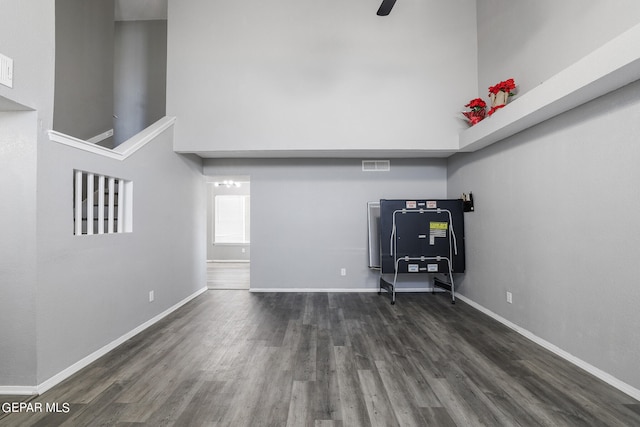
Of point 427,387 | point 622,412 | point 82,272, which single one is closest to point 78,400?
point 82,272

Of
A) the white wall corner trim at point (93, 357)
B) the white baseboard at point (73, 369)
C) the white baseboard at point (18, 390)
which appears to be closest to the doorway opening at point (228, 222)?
the white wall corner trim at point (93, 357)

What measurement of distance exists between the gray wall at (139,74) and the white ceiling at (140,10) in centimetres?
8

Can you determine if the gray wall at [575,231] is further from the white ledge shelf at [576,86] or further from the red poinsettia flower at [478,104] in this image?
the red poinsettia flower at [478,104]

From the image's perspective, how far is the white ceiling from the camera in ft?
16.9

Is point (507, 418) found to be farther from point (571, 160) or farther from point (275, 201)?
point (275, 201)

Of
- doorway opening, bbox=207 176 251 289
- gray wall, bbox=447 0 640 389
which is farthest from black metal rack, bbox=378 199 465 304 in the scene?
doorway opening, bbox=207 176 251 289

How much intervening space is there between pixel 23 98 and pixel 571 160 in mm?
4213

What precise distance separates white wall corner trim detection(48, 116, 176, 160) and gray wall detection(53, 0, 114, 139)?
1.31 m

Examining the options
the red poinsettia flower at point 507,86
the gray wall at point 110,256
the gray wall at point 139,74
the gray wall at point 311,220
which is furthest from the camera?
the gray wall at point 139,74

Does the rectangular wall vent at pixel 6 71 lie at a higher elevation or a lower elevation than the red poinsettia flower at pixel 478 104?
lower

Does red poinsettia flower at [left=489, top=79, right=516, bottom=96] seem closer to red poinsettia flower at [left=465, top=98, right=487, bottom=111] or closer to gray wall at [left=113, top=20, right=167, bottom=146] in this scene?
red poinsettia flower at [left=465, top=98, right=487, bottom=111]

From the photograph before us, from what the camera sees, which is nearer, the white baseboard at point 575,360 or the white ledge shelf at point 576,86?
the white ledge shelf at point 576,86

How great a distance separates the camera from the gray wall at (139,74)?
548 cm

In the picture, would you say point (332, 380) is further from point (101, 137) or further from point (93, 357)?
point (101, 137)
